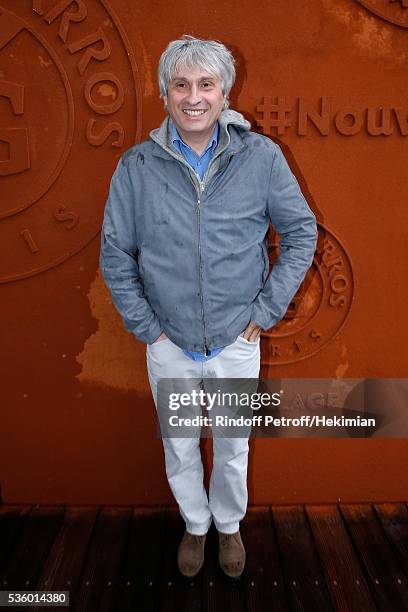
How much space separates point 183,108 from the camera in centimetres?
163

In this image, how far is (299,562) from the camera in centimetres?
216

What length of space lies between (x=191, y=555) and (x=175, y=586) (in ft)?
0.40

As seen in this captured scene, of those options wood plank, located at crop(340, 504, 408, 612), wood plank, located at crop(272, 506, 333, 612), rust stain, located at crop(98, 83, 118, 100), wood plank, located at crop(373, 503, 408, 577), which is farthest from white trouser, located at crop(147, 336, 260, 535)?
rust stain, located at crop(98, 83, 118, 100)

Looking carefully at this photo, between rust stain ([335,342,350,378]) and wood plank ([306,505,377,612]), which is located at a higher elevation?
rust stain ([335,342,350,378])

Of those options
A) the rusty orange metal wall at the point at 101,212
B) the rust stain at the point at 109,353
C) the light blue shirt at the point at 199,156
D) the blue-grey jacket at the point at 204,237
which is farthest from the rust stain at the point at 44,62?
the rust stain at the point at 109,353

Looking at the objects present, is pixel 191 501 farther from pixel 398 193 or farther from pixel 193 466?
pixel 398 193

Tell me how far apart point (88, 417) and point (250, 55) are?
1.59 m

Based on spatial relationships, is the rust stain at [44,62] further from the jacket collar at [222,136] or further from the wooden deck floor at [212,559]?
the wooden deck floor at [212,559]

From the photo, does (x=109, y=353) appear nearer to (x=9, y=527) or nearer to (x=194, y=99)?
(x=9, y=527)

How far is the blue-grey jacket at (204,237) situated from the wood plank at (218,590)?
37.1 inches

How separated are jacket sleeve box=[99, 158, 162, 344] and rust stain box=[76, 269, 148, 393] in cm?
42

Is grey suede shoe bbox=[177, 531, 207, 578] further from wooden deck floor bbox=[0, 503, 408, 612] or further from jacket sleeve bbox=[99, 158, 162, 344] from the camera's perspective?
jacket sleeve bbox=[99, 158, 162, 344]

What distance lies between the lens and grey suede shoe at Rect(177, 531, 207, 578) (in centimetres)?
208

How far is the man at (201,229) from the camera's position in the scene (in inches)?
64.8
